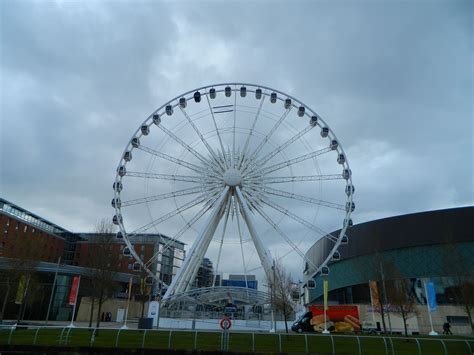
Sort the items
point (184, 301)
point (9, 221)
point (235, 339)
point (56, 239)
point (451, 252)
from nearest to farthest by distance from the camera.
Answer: point (235, 339) → point (451, 252) → point (184, 301) → point (9, 221) → point (56, 239)

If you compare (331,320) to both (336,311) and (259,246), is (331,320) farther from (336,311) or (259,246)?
(259,246)

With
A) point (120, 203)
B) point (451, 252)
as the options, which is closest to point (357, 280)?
point (451, 252)

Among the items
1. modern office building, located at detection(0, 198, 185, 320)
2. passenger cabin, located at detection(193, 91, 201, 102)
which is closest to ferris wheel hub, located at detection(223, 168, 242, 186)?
modern office building, located at detection(0, 198, 185, 320)

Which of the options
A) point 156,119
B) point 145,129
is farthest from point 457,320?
point 145,129

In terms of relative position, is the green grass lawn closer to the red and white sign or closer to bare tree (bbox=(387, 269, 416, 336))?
bare tree (bbox=(387, 269, 416, 336))

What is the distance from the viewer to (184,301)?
121 ft

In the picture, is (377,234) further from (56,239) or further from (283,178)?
(56,239)

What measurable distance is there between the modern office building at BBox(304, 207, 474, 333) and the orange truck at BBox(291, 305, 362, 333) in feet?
25.1

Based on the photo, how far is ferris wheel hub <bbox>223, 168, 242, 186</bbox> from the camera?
1468 inches

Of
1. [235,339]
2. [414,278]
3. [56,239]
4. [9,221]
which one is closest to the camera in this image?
[235,339]

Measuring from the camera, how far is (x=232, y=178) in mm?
37312

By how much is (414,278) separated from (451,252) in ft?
85.4

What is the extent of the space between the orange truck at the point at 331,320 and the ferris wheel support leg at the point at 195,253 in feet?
36.8

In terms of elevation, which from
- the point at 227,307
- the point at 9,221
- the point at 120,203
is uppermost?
the point at 9,221
